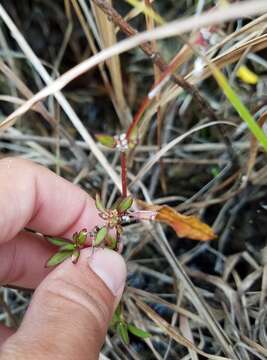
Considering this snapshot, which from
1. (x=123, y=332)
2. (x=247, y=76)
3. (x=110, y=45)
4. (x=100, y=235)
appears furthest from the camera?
(x=247, y=76)

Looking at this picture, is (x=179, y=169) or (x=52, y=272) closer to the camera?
(x=52, y=272)

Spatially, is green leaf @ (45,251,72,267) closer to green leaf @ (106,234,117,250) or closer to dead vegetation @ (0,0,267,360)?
green leaf @ (106,234,117,250)

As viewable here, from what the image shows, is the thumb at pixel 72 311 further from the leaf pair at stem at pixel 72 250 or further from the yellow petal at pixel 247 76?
the yellow petal at pixel 247 76

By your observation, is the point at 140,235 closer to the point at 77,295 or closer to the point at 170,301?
the point at 170,301

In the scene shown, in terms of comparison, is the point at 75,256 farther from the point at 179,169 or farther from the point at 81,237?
the point at 179,169

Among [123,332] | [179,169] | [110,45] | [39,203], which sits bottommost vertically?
[123,332]

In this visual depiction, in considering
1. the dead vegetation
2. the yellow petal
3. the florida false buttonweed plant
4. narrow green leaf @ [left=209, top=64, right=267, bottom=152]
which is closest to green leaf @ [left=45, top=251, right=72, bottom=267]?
the florida false buttonweed plant

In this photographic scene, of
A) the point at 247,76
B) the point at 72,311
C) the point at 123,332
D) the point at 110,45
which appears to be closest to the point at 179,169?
the point at 247,76
